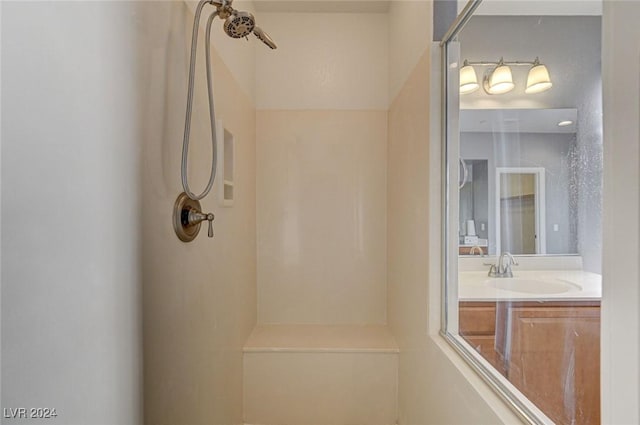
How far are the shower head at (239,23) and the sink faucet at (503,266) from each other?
1.24m

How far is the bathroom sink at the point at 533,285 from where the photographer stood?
898 millimetres

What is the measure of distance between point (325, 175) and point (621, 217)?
1.97 meters

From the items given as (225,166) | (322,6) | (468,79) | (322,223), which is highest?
(322,6)

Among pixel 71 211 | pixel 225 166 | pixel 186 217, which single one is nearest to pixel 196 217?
pixel 186 217

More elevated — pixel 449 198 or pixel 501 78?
pixel 501 78

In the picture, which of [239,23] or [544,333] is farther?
[239,23]

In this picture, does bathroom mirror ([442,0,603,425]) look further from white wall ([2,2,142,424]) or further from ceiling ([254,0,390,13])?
ceiling ([254,0,390,13])

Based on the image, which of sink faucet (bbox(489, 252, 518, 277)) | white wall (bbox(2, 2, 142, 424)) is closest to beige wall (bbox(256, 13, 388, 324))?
sink faucet (bbox(489, 252, 518, 277))

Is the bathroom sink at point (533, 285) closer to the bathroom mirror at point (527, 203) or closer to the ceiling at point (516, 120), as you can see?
the bathroom mirror at point (527, 203)

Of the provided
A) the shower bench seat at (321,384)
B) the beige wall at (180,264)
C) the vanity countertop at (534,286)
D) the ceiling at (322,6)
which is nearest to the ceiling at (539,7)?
the vanity countertop at (534,286)

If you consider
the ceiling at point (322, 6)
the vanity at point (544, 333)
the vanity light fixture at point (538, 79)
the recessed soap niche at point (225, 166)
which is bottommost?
the vanity at point (544, 333)

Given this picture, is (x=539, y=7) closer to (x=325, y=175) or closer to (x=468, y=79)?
(x=468, y=79)

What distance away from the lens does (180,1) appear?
109cm

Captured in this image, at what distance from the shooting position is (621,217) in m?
0.54
